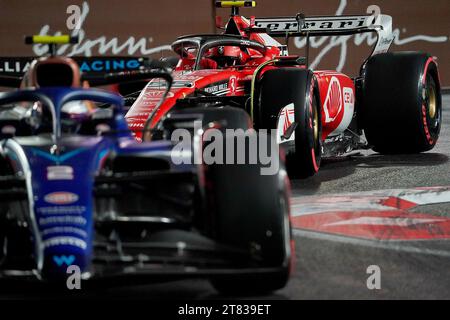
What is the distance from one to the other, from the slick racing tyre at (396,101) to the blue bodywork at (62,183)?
16.2 feet

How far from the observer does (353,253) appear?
5.43 meters

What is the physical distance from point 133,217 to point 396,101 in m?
5.40

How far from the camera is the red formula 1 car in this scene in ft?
27.3

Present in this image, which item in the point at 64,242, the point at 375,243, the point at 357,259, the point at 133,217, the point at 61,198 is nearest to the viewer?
the point at 64,242

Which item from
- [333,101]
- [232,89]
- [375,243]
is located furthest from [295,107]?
[375,243]

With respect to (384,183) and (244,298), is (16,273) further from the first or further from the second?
(384,183)

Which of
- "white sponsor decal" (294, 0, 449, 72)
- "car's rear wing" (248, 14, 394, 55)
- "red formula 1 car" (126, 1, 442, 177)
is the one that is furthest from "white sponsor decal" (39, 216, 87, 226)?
"white sponsor decal" (294, 0, 449, 72)

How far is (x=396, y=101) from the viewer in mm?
9492

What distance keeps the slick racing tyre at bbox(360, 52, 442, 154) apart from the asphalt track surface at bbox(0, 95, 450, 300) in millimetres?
1356

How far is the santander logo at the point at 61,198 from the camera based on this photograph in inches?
168

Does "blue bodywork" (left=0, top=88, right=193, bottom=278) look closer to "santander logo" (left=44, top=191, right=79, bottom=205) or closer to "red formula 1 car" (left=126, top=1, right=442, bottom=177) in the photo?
"santander logo" (left=44, top=191, right=79, bottom=205)

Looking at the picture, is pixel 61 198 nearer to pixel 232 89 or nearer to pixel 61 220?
pixel 61 220
